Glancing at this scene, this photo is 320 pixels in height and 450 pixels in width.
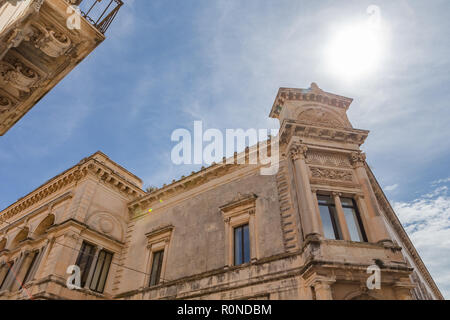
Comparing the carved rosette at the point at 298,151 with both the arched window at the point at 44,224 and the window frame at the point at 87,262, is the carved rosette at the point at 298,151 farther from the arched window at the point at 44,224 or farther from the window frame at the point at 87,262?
the arched window at the point at 44,224

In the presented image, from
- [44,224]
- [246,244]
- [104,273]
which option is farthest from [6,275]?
[246,244]

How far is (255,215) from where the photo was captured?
14.2m

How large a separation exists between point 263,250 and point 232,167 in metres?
5.30

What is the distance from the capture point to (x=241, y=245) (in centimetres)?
1396

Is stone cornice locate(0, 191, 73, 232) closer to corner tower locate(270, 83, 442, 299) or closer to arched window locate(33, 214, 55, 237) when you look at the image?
arched window locate(33, 214, 55, 237)

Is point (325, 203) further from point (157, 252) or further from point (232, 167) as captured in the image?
point (157, 252)

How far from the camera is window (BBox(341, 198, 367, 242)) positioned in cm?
1223

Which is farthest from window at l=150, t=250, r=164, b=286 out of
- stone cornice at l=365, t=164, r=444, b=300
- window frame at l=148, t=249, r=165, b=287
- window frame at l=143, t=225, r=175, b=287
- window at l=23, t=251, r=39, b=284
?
stone cornice at l=365, t=164, r=444, b=300

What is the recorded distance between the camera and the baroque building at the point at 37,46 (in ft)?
Answer: 27.5

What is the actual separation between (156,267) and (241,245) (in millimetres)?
5517
